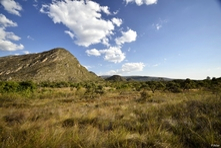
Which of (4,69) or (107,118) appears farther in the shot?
(4,69)

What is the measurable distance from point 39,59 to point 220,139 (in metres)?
89.2

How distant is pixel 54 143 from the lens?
2393 millimetres

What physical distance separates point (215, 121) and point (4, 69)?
89.7 metres

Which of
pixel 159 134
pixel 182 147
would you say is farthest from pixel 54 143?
pixel 182 147

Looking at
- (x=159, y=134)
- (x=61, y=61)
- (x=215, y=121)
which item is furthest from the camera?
(x=61, y=61)

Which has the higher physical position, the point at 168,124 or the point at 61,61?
the point at 61,61

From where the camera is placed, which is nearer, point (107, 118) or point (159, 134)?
point (159, 134)

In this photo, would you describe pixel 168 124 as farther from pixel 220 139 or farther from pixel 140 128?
pixel 220 139

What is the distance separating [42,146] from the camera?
2285 millimetres

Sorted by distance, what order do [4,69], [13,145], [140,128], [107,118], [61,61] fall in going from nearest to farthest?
[13,145]
[140,128]
[107,118]
[4,69]
[61,61]

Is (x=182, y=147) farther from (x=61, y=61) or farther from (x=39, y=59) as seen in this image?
(x=39, y=59)

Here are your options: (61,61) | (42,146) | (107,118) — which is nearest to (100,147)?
(42,146)

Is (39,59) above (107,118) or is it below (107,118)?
above

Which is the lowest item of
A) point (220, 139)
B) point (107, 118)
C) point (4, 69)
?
point (107, 118)
